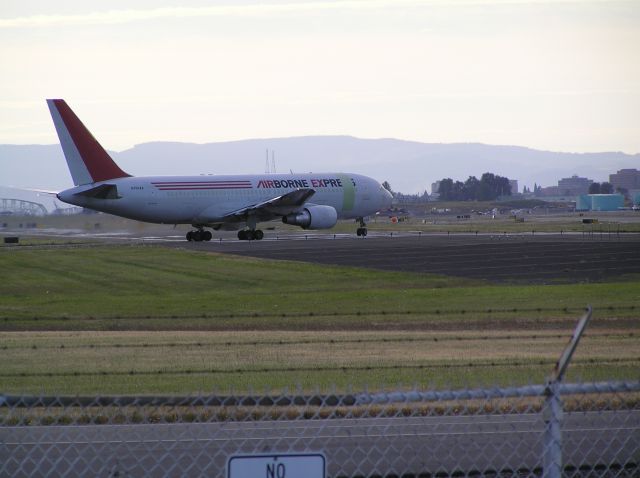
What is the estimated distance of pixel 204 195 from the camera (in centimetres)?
6216

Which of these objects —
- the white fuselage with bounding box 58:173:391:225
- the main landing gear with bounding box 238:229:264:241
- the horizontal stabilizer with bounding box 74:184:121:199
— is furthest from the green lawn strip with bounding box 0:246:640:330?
the main landing gear with bounding box 238:229:264:241

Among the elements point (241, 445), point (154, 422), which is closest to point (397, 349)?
point (154, 422)

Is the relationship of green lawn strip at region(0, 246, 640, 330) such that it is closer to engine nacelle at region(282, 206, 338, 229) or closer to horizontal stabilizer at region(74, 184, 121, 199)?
horizontal stabilizer at region(74, 184, 121, 199)

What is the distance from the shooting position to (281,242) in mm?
63031

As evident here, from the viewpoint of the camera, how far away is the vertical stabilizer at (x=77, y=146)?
58906mm

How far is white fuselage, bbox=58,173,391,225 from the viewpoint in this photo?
197ft

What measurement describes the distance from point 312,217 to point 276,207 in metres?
2.14

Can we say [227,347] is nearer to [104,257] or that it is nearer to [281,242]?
[104,257]

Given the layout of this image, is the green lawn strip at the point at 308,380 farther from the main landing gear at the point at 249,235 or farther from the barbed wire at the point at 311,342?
the main landing gear at the point at 249,235

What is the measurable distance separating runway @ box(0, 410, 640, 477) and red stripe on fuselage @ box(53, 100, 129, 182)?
156 ft

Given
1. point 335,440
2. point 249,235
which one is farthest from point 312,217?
point 335,440

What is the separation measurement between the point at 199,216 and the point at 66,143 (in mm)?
8511

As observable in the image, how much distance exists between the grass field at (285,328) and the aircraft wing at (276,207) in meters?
14.5

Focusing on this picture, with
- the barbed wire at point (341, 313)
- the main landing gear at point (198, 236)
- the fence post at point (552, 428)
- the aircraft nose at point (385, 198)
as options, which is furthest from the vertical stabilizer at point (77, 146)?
the fence post at point (552, 428)
